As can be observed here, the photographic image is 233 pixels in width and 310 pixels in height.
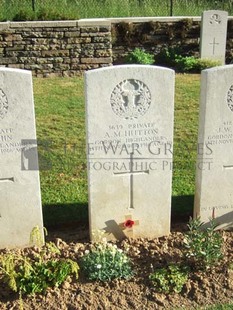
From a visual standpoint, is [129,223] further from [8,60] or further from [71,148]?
[8,60]

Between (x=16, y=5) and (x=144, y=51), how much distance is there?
13.0ft

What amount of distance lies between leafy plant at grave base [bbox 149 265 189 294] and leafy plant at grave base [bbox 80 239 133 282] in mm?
246

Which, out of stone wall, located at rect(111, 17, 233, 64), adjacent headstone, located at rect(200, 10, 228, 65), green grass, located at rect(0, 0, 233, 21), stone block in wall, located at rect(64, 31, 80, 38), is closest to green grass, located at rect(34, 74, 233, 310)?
stone block in wall, located at rect(64, 31, 80, 38)

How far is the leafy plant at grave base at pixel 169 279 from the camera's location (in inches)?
158

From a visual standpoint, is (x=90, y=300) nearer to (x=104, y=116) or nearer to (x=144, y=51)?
(x=104, y=116)

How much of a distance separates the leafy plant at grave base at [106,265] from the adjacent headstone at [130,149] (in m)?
0.50

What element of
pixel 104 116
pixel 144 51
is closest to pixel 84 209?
pixel 104 116

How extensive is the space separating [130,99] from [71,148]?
2797 mm

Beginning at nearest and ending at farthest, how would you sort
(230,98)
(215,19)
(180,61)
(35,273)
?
1. (35,273)
2. (230,98)
3. (180,61)
4. (215,19)

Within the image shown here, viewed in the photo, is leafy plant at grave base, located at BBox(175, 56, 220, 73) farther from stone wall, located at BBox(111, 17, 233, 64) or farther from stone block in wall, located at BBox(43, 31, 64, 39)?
stone block in wall, located at BBox(43, 31, 64, 39)

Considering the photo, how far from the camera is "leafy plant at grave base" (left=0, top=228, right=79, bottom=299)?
153 inches

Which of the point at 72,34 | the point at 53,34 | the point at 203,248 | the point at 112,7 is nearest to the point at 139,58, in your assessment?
the point at 72,34

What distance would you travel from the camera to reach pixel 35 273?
3979 millimetres

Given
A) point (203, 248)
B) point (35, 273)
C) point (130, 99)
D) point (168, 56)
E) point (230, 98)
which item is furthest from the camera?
point (168, 56)
